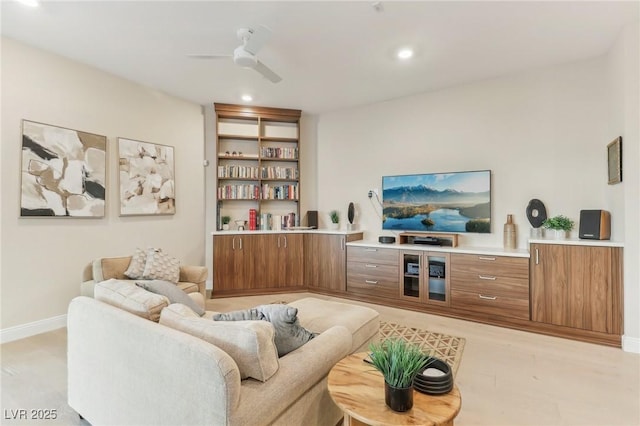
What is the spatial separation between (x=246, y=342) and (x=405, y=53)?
319 cm

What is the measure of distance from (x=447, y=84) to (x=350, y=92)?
129cm

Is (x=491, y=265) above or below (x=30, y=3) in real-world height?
below

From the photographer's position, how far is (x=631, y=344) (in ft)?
9.03

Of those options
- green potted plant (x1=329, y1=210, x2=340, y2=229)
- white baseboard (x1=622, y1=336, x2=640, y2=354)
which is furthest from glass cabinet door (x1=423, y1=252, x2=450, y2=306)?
green potted plant (x1=329, y1=210, x2=340, y2=229)

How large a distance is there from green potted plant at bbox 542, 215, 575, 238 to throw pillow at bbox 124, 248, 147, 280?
4438 mm

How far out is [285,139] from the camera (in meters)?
5.21

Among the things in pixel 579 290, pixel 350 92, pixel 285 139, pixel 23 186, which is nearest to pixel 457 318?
pixel 579 290

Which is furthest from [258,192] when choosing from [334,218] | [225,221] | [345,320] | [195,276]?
[345,320]

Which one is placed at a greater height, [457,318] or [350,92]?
[350,92]

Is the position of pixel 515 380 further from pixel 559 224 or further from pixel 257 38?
pixel 257 38

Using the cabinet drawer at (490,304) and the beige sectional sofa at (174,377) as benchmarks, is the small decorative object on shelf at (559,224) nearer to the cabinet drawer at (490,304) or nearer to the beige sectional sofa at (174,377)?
the cabinet drawer at (490,304)

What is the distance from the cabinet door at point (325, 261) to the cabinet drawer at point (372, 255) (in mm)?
130

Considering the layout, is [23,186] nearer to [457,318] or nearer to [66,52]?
[66,52]

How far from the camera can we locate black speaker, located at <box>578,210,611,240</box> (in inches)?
121
